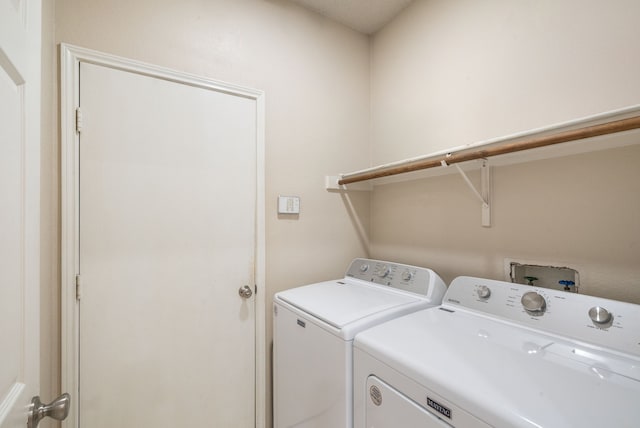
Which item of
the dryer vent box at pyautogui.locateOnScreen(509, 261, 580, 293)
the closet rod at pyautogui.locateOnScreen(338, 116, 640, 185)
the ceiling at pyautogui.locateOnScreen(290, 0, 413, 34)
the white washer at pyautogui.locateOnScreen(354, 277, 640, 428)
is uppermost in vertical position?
the ceiling at pyautogui.locateOnScreen(290, 0, 413, 34)

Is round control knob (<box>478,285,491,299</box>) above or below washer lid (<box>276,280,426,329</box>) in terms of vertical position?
above

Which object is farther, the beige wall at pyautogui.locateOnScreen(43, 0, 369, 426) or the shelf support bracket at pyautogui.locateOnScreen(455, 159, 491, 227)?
the shelf support bracket at pyautogui.locateOnScreen(455, 159, 491, 227)

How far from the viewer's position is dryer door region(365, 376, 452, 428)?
2.42 ft

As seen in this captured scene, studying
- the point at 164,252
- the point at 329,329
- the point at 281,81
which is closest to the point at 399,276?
the point at 329,329

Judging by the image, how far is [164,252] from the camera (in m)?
1.34

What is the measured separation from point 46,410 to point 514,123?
185 cm

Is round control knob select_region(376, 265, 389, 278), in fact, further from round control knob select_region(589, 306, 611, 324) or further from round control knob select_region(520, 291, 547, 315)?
round control knob select_region(589, 306, 611, 324)

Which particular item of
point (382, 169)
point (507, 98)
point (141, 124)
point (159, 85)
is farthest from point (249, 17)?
point (507, 98)

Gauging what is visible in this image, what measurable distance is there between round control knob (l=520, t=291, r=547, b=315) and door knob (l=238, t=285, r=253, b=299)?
4.08 feet

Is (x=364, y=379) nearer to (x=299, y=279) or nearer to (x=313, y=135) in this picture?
(x=299, y=279)

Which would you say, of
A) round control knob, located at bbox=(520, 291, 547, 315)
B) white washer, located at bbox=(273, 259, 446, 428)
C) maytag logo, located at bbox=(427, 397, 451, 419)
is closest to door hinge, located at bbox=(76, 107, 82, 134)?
white washer, located at bbox=(273, 259, 446, 428)

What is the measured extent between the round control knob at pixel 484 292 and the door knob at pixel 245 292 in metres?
1.12

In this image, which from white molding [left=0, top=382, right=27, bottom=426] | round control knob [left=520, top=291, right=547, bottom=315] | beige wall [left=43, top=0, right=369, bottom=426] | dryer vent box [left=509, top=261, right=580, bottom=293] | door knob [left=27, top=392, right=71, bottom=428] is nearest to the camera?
white molding [left=0, top=382, right=27, bottom=426]

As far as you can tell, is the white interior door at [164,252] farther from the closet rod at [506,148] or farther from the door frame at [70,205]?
the closet rod at [506,148]
